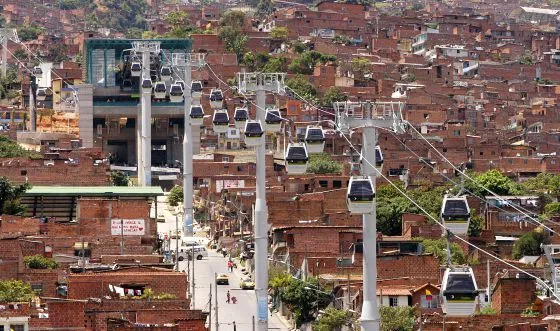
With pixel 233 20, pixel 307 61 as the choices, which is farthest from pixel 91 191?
pixel 233 20

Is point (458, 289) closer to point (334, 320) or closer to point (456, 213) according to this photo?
point (456, 213)

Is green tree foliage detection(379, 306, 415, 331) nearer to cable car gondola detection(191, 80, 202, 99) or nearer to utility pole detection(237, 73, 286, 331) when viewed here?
utility pole detection(237, 73, 286, 331)

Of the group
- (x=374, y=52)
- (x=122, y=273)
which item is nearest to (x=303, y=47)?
(x=374, y=52)

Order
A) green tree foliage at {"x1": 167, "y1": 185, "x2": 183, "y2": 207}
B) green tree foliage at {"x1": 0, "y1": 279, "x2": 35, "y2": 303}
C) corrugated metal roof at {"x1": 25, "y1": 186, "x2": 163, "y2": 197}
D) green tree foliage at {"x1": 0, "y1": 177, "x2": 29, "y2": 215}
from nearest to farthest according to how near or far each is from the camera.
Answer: green tree foliage at {"x1": 0, "y1": 279, "x2": 35, "y2": 303} < green tree foliage at {"x1": 0, "y1": 177, "x2": 29, "y2": 215} < corrugated metal roof at {"x1": 25, "y1": 186, "x2": 163, "y2": 197} < green tree foliage at {"x1": 167, "y1": 185, "x2": 183, "y2": 207}

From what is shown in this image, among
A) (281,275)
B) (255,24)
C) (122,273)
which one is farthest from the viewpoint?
(255,24)

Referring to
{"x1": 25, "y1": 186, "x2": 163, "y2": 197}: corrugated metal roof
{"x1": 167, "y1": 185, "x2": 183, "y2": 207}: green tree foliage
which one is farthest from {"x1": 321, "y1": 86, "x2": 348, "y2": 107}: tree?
{"x1": 25, "y1": 186, "x2": 163, "y2": 197}: corrugated metal roof

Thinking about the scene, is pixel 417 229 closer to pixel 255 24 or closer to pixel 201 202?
pixel 201 202
